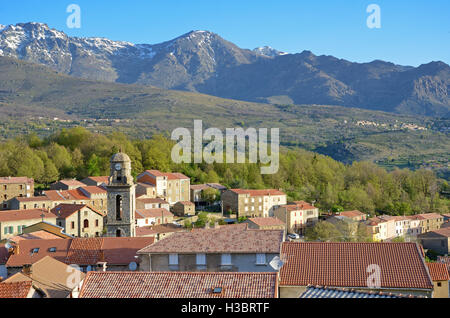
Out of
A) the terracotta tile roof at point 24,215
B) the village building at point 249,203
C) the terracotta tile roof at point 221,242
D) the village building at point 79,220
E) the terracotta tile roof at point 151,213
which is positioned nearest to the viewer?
the terracotta tile roof at point 221,242

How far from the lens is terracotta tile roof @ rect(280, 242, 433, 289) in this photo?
57.0 feet

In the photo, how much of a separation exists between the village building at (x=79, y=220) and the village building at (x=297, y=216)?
921 inches

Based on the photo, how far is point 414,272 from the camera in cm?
1759

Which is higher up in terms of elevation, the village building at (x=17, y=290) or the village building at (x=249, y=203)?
the village building at (x=17, y=290)

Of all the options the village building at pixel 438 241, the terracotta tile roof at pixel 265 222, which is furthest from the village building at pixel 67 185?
the village building at pixel 438 241

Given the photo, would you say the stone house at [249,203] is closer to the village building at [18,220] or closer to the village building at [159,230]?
the village building at [159,230]

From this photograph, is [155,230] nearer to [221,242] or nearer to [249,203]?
[249,203]

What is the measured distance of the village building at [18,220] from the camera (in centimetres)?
4181

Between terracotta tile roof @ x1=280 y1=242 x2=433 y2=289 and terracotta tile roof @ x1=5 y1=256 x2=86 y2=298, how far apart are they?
6.97 meters

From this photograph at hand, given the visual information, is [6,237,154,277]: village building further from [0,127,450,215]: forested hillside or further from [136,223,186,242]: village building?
[0,127,450,215]: forested hillside

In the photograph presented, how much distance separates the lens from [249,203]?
65.1 meters

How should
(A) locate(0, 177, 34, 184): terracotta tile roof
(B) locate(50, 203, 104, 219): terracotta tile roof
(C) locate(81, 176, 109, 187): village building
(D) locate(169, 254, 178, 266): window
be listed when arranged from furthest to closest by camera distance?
(C) locate(81, 176, 109, 187): village building → (A) locate(0, 177, 34, 184): terracotta tile roof → (B) locate(50, 203, 104, 219): terracotta tile roof → (D) locate(169, 254, 178, 266): window

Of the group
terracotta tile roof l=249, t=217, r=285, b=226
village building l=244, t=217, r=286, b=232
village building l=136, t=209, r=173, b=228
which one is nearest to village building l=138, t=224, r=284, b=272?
village building l=244, t=217, r=286, b=232
